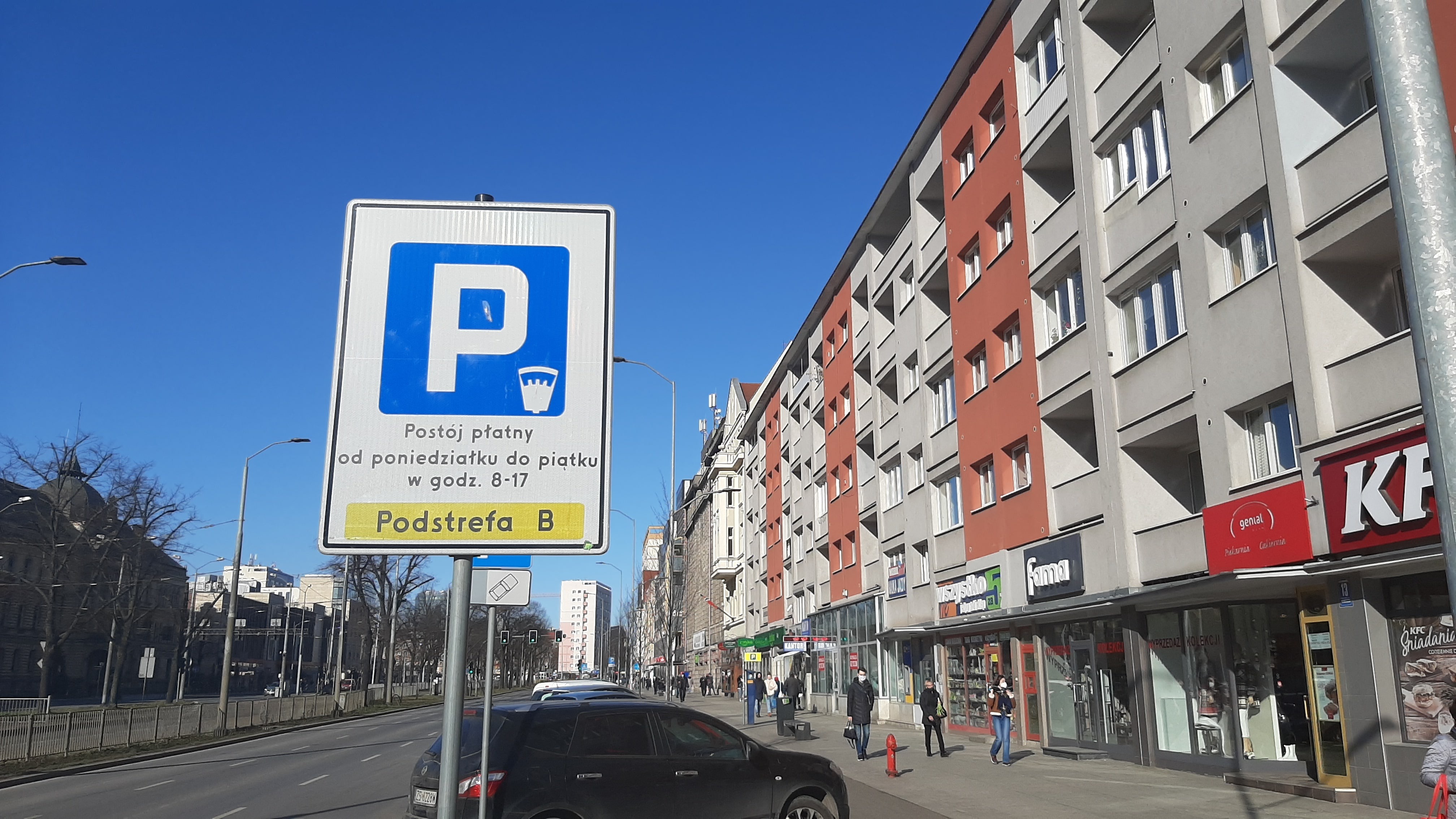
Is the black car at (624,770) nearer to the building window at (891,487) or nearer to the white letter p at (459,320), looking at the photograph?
the white letter p at (459,320)

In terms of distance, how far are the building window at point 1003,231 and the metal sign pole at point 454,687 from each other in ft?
77.4

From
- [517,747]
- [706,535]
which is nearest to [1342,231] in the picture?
[517,747]

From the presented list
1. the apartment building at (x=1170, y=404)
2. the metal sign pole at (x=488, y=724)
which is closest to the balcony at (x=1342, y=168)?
the apartment building at (x=1170, y=404)

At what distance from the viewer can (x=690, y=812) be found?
31.8 ft

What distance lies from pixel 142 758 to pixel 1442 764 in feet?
84.6

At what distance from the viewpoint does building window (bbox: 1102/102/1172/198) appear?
1909cm

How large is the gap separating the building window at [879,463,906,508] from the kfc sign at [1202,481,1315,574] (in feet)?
58.8

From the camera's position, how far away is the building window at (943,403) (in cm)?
2966

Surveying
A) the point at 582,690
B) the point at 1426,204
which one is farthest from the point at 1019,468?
the point at 1426,204

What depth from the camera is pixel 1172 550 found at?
59.4ft

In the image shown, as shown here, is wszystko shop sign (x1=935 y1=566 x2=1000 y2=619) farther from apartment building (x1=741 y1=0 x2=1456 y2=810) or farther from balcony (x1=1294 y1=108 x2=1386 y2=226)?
balcony (x1=1294 y1=108 x2=1386 y2=226)

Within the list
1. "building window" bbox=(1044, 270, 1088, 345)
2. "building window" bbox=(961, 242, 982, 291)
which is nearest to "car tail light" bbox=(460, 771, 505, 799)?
"building window" bbox=(1044, 270, 1088, 345)

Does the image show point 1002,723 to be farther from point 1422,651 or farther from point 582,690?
point 1422,651

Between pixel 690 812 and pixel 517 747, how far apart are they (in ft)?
5.92
